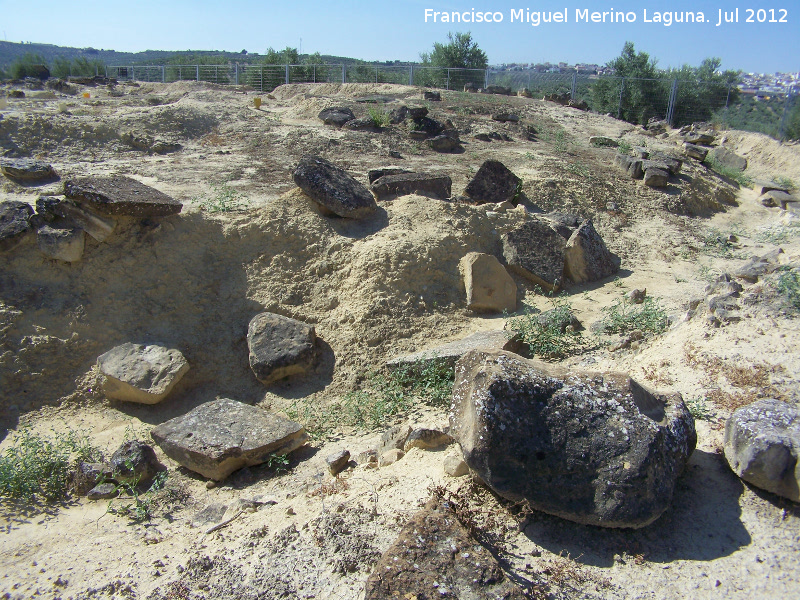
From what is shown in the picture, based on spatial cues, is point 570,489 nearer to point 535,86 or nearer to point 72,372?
point 72,372

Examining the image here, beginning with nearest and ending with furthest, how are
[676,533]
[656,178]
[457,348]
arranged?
[676,533] → [457,348] → [656,178]

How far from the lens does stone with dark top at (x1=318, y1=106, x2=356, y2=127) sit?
1228 centimetres

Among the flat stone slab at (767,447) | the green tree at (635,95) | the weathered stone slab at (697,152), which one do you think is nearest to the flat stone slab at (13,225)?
the flat stone slab at (767,447)

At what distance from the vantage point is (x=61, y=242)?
226 inches

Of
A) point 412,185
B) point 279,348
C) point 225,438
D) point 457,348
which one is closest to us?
point 225,438

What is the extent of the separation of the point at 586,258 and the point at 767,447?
4.27 meters

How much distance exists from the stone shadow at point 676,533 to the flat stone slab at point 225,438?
201cm

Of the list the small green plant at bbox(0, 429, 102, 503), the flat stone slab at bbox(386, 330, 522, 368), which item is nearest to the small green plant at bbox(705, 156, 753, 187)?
the flat stone slab at bbox(386, 330, 522, 368)

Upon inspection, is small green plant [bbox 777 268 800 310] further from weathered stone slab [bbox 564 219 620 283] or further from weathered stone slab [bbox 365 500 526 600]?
weathered stone slab [bbox 365 500 526 600]

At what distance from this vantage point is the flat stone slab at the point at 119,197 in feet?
18.6

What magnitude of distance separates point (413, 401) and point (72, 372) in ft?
10.9

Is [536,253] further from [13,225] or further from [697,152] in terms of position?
[697,152]

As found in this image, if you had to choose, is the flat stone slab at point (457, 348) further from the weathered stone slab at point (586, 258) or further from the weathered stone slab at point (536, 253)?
the weathered stone slab at point (586, 258)

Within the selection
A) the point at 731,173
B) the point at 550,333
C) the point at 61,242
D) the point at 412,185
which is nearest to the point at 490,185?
the point at 412,185
